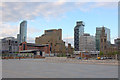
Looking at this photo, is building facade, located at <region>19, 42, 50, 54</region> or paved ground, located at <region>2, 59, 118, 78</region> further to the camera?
building facade, located at <region>19, 42, 50, 54</region>

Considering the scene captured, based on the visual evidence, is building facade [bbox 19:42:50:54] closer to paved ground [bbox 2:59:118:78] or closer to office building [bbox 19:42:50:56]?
office building [bbox 19:42:50:56]

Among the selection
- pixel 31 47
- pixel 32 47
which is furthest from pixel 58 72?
pixel 32 47

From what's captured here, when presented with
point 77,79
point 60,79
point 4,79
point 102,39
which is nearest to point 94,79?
point 77,79

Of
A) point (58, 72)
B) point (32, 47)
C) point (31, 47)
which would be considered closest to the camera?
point (58, 72)

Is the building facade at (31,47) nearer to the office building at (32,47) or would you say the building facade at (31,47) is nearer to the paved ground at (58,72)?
the office building at (32,47)

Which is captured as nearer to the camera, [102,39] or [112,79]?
[112,79]

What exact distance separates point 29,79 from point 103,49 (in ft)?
530

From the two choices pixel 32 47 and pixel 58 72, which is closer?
pixel 58 72

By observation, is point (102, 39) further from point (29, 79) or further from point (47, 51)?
point (29, 79)

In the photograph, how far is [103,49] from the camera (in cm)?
17025

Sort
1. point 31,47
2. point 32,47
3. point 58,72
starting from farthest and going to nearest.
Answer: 1. point 32,47
2. point 31,47
3. point 58,72

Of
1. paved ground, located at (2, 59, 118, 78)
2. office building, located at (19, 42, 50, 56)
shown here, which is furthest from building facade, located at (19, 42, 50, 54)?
paved ground, located at (2, 59, 118, 78)

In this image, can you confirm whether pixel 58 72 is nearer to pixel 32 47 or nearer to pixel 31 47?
pixel 31 47

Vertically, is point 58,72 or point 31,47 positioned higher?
point 31,47
